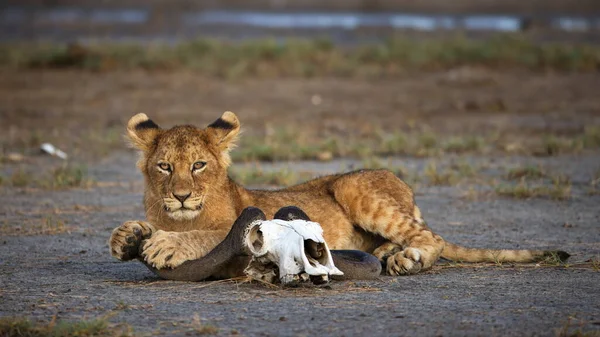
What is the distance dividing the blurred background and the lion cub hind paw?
4.65 m

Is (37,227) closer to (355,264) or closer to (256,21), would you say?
(355,264)

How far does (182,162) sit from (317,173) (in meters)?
5.64

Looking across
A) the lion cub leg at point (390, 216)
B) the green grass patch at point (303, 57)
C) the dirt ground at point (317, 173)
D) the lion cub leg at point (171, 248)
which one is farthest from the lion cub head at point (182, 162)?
the green grass patch at point (303, 57)

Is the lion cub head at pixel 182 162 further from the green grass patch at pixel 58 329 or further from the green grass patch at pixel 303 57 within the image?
the green grass patch at pixel 303 57

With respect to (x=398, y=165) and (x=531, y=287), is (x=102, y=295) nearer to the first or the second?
(x=531, y=287)

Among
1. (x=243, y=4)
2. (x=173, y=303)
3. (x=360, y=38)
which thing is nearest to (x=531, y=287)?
(x=173, y=303)

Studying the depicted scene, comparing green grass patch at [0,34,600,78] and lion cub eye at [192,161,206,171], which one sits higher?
green grass patch at [0,34,600,78]

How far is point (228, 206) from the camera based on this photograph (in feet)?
24.7

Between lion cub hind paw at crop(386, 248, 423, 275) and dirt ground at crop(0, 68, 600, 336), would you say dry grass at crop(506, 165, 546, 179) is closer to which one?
dirt ground at crop(0, 68, 600, 336)

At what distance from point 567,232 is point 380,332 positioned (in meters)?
4.03

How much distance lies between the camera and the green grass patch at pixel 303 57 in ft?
70.6

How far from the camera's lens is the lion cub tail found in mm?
7730

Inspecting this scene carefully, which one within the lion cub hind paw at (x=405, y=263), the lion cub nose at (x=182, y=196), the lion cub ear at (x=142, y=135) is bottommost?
the lion cub hind paw at (x=405, y=263)

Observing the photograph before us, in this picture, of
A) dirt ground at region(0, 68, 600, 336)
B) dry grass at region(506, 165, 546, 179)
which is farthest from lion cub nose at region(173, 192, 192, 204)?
dry grass at region(506, 165, 546, 179)
